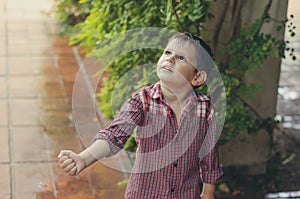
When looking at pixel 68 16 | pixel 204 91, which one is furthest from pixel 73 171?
pixel 68 16

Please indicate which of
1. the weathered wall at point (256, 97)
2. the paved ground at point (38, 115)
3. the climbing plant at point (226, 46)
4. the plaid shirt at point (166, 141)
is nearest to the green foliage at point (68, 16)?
the paved ground at point (38, 115)

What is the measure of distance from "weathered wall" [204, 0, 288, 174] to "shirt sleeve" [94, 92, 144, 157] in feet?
4.44

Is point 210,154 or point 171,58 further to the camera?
point 210,154

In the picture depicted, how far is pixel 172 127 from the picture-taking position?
252 centimetres

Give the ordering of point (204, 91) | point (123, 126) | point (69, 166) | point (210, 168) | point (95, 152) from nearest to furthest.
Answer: point (69, 166) < point (95, 152) < point (123, 126) < point (210, 168) < point (204, 91)

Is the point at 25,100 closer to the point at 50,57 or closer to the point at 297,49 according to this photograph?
the point at 50,57

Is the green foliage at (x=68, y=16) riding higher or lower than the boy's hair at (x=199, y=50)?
lower

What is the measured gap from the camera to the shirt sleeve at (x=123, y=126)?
2.44m

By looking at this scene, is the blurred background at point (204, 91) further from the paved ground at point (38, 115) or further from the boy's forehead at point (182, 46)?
the boy's forehead at point (182, 46)

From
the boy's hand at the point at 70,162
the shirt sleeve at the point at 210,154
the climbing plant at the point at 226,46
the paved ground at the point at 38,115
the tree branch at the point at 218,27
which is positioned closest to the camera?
the boy's hand at the point at 70,162

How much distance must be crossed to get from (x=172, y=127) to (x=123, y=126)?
0.64 feet

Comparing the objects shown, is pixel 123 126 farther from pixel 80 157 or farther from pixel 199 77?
pixel 199 77

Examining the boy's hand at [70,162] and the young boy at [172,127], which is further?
the young boy at [172,127]

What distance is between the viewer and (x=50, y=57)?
6410 mm
